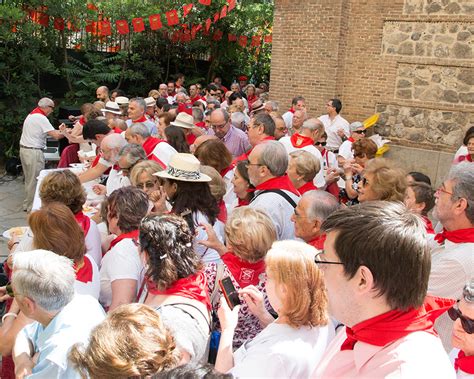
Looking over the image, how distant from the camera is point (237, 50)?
20234 mm

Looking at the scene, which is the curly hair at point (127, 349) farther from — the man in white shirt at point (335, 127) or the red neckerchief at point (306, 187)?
the man in white shirt at point (335, 127)

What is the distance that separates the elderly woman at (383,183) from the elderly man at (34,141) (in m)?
6.47

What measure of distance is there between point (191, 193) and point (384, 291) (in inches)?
103

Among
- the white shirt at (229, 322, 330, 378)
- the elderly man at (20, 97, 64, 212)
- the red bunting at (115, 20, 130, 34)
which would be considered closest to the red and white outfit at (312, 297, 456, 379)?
the white shirt at (229, 322, 330, 378)

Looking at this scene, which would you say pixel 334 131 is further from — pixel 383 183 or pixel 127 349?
pixel 127 349

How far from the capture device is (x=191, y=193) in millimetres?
4191

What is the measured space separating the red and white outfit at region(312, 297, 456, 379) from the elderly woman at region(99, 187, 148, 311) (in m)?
Result: 1.79

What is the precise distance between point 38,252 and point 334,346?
159 cm

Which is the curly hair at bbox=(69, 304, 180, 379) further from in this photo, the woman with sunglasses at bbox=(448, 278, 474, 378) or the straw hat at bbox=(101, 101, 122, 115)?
the straw hat at bbox=(101, 101, 122, 115)

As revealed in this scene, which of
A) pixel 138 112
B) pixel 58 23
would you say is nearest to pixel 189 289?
pixel 138 112

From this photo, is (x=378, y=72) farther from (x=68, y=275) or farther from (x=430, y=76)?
(x=68, y=275)

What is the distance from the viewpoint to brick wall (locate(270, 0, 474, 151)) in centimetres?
1087

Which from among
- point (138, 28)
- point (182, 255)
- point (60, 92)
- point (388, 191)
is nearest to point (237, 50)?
point (138, 28)

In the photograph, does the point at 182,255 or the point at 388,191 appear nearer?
the point at 182,255
